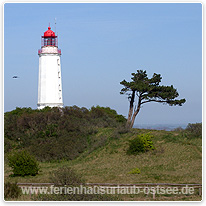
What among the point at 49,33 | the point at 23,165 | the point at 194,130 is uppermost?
the point at 49,33

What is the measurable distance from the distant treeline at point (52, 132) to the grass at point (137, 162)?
4.09ft

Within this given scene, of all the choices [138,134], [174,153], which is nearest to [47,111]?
[138,134]

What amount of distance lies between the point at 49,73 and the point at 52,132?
9471 millimetres

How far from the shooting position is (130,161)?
2922 centimetres

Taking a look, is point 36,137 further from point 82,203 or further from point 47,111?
point 82,203

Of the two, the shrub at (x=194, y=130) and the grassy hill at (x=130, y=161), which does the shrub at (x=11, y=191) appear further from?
the shrub at (x=194, y=130)

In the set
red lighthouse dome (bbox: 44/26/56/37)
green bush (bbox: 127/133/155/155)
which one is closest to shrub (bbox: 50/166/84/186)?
green bush (bbox: 127/133/155/155)

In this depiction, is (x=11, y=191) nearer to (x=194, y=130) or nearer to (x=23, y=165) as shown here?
(x=23, y=165)

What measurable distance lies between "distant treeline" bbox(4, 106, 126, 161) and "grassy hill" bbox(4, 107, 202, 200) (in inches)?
28.5

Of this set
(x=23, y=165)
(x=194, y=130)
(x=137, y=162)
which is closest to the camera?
(x=23, y=165)

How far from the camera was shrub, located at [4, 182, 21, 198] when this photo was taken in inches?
658

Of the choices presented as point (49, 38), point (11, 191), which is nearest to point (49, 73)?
point (49, 38)

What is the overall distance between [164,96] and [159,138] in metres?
7.61

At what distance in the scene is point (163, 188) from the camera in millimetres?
18719
